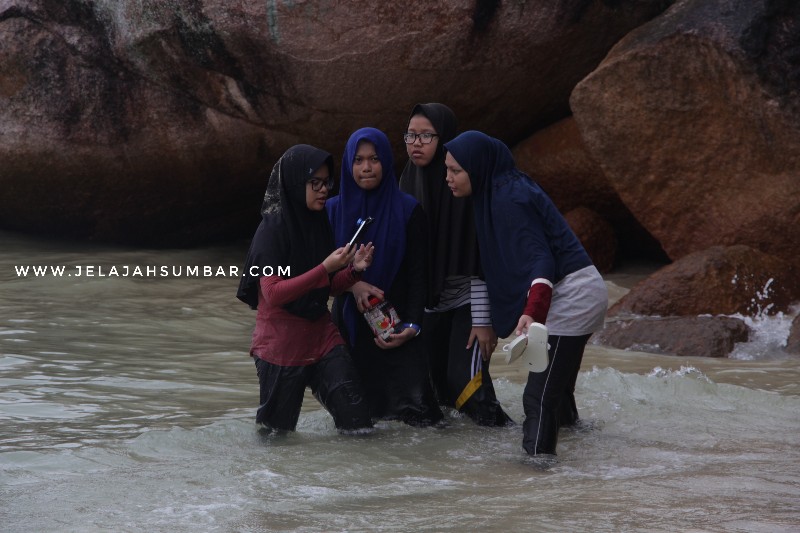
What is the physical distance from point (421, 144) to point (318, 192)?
27.5 inches

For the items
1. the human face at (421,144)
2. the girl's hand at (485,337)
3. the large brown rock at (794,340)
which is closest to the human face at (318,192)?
the human face at (421,144)

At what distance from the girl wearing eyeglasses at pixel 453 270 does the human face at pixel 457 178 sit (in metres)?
0.43

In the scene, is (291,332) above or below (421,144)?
below

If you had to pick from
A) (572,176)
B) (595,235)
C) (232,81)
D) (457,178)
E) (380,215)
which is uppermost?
(232,81)

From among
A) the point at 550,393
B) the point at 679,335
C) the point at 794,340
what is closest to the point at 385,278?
the point at 550,393

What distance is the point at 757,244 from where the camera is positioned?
8312 mm

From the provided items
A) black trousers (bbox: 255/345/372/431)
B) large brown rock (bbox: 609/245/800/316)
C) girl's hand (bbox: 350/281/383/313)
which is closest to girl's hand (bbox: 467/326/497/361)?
girl's hand (bbox: 350/281/383/313)

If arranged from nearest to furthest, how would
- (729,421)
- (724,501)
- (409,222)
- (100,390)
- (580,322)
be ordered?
(724,501), (580,322), (409,222), (729,421), (100,390)

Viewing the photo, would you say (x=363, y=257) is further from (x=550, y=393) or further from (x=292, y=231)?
(x=550, y=393)

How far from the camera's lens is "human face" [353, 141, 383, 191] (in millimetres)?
5012

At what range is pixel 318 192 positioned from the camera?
189 inches

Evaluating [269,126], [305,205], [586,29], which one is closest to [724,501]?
[305,205]

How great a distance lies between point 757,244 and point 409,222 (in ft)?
13.3

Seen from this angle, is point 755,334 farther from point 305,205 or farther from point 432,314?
point 305,205
